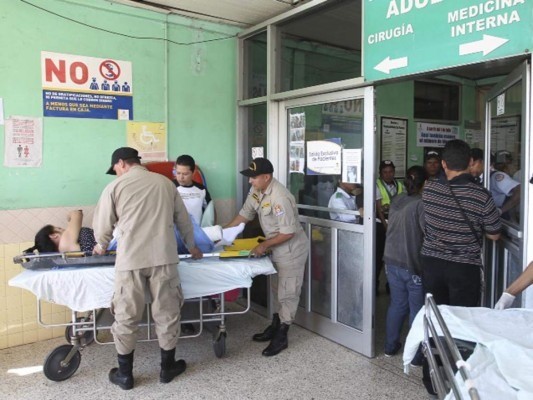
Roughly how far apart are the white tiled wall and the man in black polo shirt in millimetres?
2884

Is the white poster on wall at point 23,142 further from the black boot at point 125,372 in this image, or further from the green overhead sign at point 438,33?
the green overhead sign at point 438,33

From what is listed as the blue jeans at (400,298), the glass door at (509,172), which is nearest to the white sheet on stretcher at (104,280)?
the blue jeans at (400,298)

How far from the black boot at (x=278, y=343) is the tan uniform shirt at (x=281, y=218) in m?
0.55

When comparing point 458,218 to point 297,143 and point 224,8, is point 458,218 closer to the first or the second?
point 297,143

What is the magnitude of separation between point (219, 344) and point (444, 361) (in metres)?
2.30

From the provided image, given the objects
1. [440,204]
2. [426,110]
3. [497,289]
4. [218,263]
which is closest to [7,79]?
[218,263]

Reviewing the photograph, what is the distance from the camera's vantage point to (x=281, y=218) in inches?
138

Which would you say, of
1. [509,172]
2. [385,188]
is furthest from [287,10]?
[509,172]

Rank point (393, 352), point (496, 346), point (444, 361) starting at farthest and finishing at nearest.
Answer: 1. point (393, 352)
2. point (496, 346)
3. point (444, 361)

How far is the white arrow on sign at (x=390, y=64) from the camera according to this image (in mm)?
3072

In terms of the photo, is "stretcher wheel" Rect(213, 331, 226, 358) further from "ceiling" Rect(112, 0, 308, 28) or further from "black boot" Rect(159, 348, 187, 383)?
"ceiling" Rect(112, 0, 308, 28)

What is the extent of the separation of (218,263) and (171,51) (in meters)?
2.24

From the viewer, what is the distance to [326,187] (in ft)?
12.9

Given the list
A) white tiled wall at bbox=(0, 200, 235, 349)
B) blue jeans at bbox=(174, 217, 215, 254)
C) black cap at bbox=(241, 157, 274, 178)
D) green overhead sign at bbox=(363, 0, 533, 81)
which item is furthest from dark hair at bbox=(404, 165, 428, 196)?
white tiled wall at bbox=(0, 200, 235, 349)
